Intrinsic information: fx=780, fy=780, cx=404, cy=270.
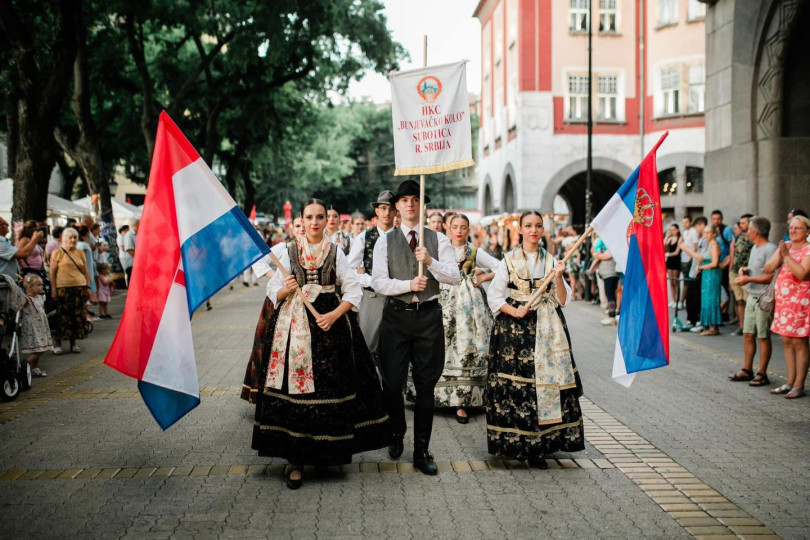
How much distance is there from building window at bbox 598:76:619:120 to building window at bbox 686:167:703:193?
4.16 metres

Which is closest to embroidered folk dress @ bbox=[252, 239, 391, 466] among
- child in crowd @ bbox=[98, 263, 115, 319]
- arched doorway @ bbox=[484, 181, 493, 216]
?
child in crowd @ bbox=[98, 263, 115, 319]

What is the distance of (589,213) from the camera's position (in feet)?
79.9

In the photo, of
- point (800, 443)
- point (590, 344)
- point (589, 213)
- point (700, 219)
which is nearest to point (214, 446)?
point (800, 443)

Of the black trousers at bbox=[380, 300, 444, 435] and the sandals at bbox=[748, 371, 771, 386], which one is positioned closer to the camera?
the black trousers at bbox=[380, 300, 444, 435]

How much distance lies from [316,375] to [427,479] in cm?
106

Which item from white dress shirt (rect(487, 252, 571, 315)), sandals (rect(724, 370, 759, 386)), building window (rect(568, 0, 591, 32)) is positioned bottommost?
sandals (rect(724, 370, 759, 386))

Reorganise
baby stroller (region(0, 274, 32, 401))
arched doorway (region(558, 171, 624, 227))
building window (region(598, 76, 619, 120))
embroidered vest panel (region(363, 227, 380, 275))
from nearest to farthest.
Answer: embroidered vest panel (region(363, 227, 380, 275))
baby stroller (region(0, 274, 32, 401))
building window (region(598, 76, 619, 120))
arched doorway (region(558, 171, 624, 227))

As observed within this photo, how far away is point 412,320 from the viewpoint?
18.5 ft

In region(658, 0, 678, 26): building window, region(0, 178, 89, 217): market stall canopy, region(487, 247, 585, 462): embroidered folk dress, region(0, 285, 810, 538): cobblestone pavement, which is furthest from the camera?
region(658, 0, 678, 26): building window

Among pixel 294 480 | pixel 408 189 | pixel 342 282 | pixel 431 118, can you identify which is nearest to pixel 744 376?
pixel 408 189

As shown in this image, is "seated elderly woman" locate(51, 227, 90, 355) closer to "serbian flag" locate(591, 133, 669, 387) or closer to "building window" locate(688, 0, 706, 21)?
"serbian flag" locate(591, 133, 669, 387)

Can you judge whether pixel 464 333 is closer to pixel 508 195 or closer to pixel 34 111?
pixel 34 111

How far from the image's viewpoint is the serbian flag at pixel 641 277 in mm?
5770

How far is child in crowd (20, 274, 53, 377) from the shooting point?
923cm
